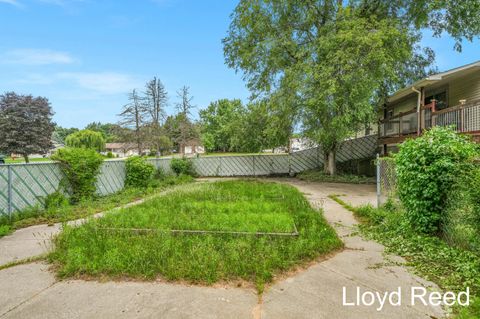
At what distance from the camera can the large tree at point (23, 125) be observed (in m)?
24.5

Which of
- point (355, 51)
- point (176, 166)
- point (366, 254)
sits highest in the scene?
point (355, 51)

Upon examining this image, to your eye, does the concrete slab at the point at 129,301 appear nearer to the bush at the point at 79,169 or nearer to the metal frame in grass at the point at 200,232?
the metal frame in grass at the point at 200,232

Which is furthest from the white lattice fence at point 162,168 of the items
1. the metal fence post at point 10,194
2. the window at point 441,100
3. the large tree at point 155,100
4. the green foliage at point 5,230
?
the large tree at point 155,100

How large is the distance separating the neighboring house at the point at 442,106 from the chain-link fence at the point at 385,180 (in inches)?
129

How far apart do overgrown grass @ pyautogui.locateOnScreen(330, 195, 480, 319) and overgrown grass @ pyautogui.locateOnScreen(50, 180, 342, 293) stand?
3.11 feet

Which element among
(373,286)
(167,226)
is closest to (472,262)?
(373,286)

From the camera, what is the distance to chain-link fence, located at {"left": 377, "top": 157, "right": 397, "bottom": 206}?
5.71 meters

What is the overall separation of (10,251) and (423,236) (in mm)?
6645

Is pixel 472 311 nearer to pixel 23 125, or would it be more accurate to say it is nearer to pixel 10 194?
pixel 10 194

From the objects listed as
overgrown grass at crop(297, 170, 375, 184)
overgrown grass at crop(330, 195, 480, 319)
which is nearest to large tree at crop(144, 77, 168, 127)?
overgrown grass at crop(297, 170, 375, 184)

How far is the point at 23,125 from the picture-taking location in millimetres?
25234

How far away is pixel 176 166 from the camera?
15.2 meters

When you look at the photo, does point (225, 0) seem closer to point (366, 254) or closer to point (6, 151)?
point (366, 254)

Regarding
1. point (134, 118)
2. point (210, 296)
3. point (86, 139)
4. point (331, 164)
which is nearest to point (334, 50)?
point (331, 164)
